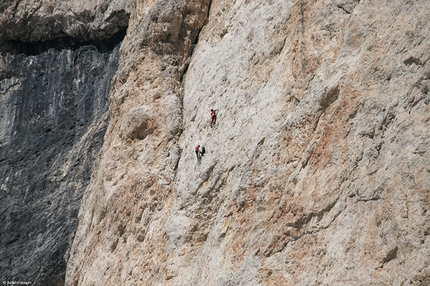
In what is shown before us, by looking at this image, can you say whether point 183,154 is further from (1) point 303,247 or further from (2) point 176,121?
(1) point 303,247

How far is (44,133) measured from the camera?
979 inches

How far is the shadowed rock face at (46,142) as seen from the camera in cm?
2134

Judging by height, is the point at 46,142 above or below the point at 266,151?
below

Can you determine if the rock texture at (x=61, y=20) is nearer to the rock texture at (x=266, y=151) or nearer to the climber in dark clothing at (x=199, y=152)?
the rock texture at (x=266, y=151)

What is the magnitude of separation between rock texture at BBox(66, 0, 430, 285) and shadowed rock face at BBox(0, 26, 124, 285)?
2.70 meters

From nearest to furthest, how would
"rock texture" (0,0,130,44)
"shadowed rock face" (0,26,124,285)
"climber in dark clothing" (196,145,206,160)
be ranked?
"climber in dark clothing" (196,145,206,160)
"shadowed rock face" (0,26,124,285)
"rock texture" (0,0,130,44)

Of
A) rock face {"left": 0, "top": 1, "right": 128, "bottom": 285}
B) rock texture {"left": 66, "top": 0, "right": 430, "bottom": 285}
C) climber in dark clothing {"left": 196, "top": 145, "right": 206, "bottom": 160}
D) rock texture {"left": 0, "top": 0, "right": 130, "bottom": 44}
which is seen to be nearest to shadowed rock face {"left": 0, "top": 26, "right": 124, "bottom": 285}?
rock face {"left": 0, "top": 1, "right": 128, "bottom": 285}

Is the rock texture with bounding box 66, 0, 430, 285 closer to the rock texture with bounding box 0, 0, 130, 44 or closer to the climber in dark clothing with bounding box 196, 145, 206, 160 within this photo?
the climber in dark clothing with bounding box 196, 145, 206, 160

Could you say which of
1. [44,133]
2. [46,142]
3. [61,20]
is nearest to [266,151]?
[46,142]

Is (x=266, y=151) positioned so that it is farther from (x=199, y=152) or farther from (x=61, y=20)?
(x=61, y=20)

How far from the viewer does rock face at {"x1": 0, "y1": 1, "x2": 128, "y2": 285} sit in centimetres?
2142

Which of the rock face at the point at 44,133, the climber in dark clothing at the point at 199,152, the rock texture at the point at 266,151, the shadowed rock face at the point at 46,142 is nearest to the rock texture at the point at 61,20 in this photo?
the rock face at the point at 44,133

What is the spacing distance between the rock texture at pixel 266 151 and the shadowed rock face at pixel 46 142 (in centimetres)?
270

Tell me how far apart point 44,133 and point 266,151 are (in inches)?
555
